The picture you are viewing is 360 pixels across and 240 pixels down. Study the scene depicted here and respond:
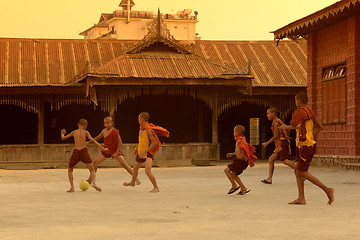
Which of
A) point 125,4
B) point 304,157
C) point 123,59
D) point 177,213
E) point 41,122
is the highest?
point 125,4

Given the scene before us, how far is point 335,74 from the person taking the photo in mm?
22547

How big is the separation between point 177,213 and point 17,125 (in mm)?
20515

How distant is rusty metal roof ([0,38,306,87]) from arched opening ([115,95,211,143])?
2041 mm

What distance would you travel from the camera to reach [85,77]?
25.5 m

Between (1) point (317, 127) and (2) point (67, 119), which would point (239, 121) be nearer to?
(2) point (67, 119)

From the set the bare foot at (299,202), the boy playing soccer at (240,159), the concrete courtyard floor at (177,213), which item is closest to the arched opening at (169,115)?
the concrete courtyard floor at (177,213)

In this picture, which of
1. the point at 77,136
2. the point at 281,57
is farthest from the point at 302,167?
the point at 281,57

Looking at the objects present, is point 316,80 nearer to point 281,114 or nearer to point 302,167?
point 281,114

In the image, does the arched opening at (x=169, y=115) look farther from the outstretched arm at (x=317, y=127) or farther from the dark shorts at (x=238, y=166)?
the outstretched arm at (x=317, y=127)

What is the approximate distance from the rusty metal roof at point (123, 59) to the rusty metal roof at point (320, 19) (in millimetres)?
3321

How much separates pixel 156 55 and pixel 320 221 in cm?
1959

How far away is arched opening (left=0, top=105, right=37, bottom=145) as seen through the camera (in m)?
29.1

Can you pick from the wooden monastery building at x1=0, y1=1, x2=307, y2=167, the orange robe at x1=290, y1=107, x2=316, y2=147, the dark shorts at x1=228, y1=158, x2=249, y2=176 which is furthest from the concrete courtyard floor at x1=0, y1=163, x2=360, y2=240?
the wooden monastery building at x1=0, y1=1, x2=307, y2=167

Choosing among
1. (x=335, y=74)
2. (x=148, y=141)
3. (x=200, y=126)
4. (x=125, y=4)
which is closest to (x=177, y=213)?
(x=148, y=141)
